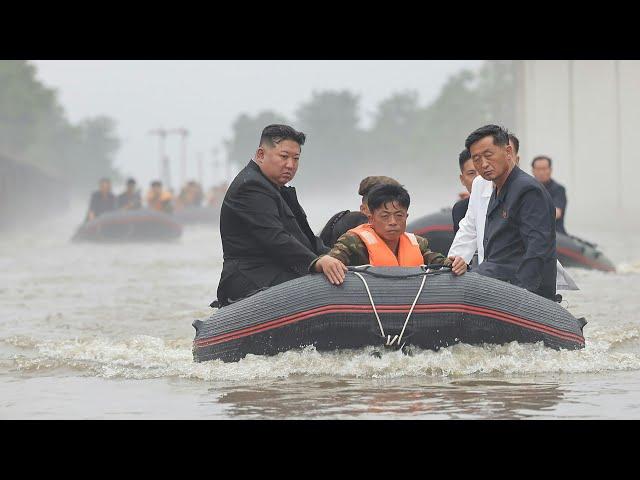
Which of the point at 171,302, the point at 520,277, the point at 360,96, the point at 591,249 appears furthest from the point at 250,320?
the point at 360,96

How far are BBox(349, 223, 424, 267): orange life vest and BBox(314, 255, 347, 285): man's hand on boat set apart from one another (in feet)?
1.35

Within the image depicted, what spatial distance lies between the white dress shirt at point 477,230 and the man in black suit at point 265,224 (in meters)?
1.32

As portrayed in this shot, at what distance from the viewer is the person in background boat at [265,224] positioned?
8.22 m

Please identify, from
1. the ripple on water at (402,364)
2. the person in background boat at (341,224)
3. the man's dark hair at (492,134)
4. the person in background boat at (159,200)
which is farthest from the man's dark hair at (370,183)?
the person in background boat at (159,200)

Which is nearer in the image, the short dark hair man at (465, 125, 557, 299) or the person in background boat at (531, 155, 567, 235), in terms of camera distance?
the short dark hair man at (465, 125, 557, 299)

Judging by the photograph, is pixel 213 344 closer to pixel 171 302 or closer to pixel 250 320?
pixel 250 320

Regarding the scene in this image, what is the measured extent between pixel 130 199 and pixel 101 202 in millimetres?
695

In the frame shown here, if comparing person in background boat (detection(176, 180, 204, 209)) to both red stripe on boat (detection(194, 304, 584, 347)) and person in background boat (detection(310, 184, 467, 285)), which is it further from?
red stripe on boat (detection(194, 304, 584, 347))

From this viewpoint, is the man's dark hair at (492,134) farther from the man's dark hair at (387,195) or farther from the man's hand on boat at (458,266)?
the man's hand on boat at (458,266)

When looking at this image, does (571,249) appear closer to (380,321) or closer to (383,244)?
(383,244)

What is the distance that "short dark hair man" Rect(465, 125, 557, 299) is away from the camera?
8.26 m

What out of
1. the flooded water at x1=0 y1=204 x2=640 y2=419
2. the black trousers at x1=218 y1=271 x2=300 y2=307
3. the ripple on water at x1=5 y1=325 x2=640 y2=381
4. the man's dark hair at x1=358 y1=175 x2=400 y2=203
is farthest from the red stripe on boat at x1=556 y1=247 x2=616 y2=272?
the black trousers at x1=218 y1=271 x2=300 y2=307

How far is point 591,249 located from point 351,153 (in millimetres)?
145015
